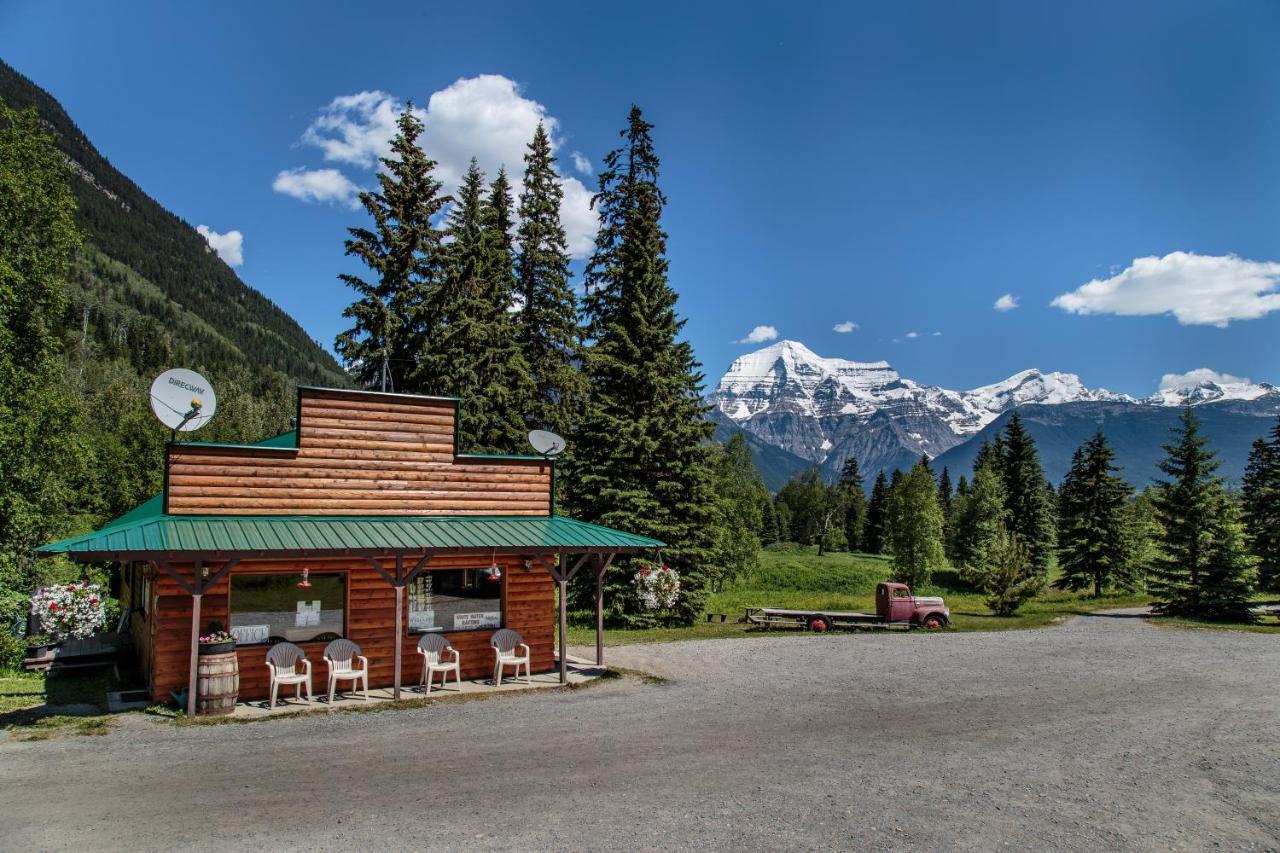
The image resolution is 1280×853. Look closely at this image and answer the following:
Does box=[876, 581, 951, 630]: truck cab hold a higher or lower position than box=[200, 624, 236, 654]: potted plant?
lower

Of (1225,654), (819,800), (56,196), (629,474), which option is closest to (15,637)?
(56,196)

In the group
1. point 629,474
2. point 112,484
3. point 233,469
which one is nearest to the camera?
point 233,469

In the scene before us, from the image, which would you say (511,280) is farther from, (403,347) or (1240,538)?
(1240,538)

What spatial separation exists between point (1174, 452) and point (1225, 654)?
15022 millimetres

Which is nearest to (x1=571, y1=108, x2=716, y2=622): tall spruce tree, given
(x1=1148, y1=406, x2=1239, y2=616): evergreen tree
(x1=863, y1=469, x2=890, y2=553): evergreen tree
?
(x1=1148, y1=406, x2=1239, y2=616): evergreen tree

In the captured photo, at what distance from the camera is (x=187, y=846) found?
7148 mm

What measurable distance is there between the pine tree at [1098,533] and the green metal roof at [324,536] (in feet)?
128

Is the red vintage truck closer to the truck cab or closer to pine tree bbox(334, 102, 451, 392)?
the truck cab

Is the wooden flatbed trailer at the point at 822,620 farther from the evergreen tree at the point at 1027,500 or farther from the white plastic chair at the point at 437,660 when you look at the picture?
the evergreen tree at the point at 1027,500

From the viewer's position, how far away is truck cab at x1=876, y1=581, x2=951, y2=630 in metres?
27.1

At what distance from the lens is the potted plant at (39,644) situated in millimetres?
18969

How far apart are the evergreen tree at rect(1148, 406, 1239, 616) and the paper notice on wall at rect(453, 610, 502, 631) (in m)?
27.8

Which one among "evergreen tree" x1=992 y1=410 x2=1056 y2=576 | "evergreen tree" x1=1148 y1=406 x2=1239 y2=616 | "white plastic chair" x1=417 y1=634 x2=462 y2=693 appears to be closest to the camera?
"white plastic chair" x1=417 y1=634 x2=462 y2=693

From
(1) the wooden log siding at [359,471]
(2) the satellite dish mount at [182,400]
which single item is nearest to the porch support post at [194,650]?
(1) the wooden log siding at [359,471]
